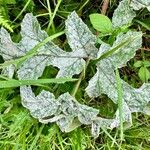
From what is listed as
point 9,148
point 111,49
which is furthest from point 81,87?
point 9,148

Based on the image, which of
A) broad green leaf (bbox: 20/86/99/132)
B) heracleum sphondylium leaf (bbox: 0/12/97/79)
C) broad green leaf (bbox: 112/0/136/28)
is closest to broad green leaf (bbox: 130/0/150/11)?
broad green leaf (bbox: 112/0/136/28)

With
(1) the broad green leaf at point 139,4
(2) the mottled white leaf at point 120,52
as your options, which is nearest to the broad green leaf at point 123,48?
(2) the mottled white leaf at point 120,52

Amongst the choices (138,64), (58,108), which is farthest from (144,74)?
(58,108)

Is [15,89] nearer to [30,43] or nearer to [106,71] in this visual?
[30,43]

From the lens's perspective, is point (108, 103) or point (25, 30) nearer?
point (25, 30)

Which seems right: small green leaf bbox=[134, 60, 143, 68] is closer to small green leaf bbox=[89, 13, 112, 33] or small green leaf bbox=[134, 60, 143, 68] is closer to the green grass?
the green grass
